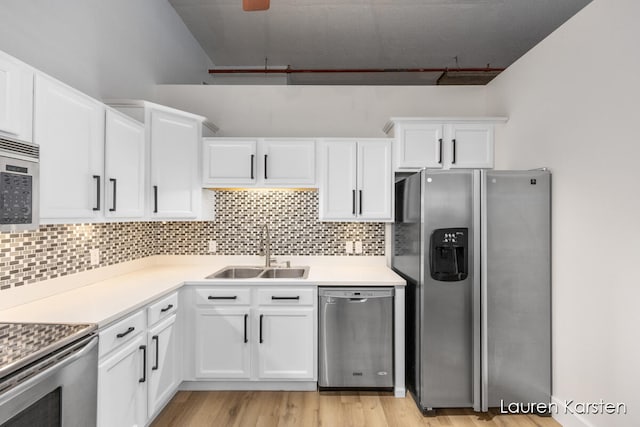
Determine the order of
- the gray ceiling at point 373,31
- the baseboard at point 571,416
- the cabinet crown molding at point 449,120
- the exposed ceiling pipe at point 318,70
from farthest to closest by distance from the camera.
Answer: the exposed ceiling pipe at point 318,70 < the gray ceiling at point 373,31 < the cabinet crown molding at point 449,120 < the baseboard at point 571,416

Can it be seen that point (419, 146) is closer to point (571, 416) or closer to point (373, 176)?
point (373, 176)

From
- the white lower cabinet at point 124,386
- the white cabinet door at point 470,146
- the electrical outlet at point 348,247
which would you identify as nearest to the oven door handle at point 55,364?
the white lower cabinet at point 124,386

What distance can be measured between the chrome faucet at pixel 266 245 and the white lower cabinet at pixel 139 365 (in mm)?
979

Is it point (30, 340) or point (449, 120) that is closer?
point (30, 340)

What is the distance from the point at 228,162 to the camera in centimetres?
320

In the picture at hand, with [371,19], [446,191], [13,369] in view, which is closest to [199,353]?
[13,369]

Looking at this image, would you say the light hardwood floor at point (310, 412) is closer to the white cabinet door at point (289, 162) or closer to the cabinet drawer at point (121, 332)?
the cabinet drawer at point (121, 332)

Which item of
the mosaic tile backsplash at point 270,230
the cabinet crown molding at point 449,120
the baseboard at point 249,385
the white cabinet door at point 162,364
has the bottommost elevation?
the baseboard at point 249,385

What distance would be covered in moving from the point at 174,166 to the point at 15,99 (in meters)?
1.44

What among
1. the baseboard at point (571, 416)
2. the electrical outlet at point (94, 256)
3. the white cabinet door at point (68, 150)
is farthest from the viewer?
the electrical outlet at point (94, 256)

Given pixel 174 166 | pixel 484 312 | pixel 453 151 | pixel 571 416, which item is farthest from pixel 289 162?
pixel 571 416

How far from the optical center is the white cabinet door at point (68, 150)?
169 centimetres

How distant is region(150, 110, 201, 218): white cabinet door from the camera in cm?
280

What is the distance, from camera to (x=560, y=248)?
Result: 245 cm
